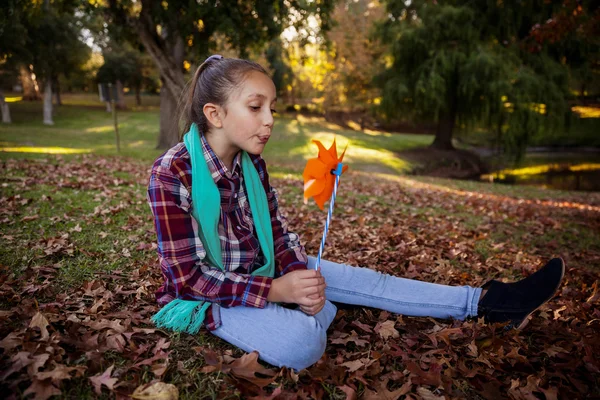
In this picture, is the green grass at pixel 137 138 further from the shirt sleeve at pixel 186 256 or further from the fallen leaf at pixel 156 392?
the fallen leaf at pixel 156 392

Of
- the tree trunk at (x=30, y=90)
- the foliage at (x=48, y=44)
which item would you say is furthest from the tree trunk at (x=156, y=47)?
the tree trunk at (x=30, y=90)

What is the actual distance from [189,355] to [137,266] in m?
1.49

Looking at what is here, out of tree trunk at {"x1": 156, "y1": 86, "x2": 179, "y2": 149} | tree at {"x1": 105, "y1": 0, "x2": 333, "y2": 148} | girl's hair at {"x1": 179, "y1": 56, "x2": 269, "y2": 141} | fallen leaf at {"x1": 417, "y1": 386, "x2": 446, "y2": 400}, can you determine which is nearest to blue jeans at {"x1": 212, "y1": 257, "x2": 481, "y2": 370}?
fallen leaf at {"x1": 417, "y1": 386, "x2": 446, "y2": 400}

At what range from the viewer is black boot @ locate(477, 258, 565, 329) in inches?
95.1

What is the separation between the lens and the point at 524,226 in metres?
6.07

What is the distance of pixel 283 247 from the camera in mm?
2719

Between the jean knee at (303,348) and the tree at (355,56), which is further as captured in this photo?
the tree at (355,56)

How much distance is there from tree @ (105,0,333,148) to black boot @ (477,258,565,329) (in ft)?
30.3

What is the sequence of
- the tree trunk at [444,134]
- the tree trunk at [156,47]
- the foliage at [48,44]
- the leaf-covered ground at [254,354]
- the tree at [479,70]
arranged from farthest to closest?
the foliage at [48,44] → the tree trunk at [444,134] → the tree at [479,70] → the tree trunk at [156,47] → the leaf-covered ground at [254,354]

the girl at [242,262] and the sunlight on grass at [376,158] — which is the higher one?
the girl at [242,262]

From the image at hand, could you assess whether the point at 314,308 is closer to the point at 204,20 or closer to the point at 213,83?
the point at 213,83

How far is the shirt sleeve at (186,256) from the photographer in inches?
85.7

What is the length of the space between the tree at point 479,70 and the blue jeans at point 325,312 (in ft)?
52.5

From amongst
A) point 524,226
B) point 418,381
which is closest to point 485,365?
point 418,381
